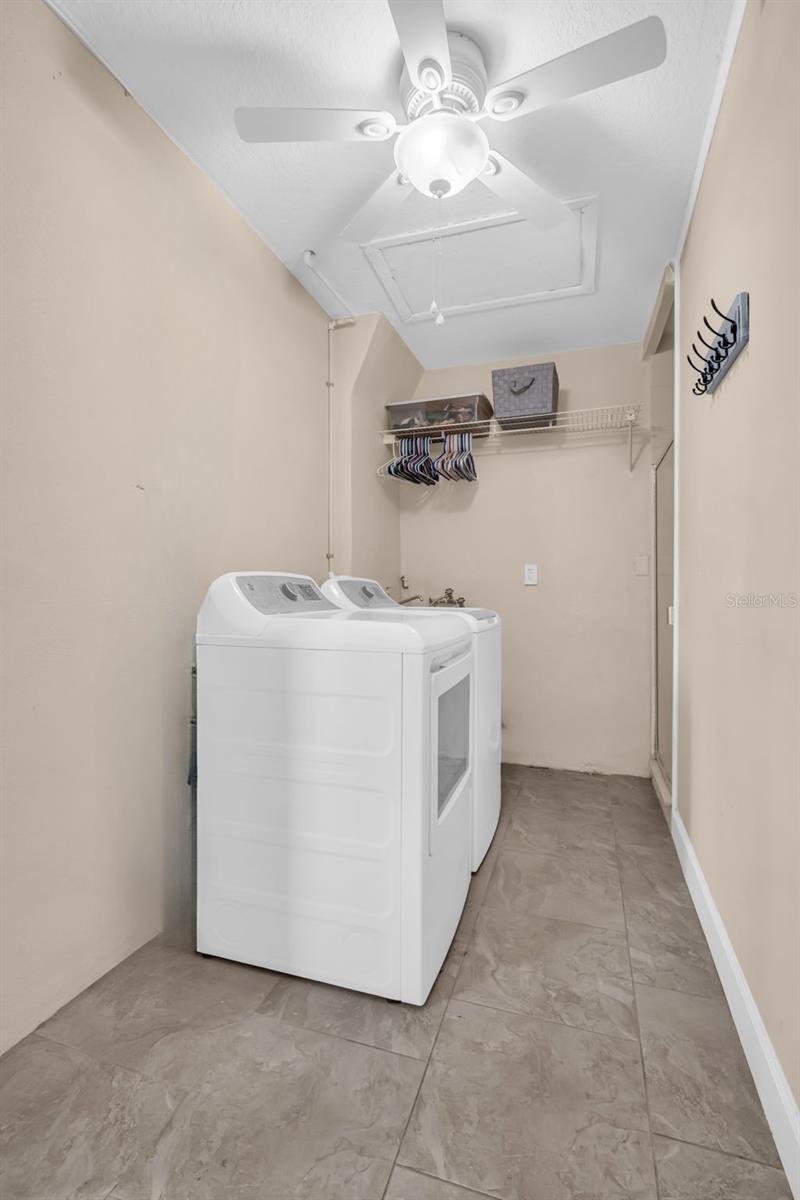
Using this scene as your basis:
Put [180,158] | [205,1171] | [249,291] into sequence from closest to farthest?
1. [205,1171]
2. [180,158]
3. [249,291]

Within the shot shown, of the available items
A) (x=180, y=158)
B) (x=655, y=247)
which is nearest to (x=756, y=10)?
(x=655, y=247)

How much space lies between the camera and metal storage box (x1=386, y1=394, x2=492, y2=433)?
3152 millimetres

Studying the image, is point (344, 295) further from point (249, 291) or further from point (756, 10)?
point (756, 10)

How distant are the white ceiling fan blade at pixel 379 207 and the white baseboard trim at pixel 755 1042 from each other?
2182 millimetres

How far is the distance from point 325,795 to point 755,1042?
1.10m

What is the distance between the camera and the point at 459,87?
1.47m

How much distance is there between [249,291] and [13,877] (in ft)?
6.89

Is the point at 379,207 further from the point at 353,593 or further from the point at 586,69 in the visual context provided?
the point at 353,593

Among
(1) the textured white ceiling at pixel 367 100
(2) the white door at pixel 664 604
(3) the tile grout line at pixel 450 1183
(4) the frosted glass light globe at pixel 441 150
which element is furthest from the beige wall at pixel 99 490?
(2) the white door at pixel 664 604

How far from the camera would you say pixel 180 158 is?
1.84 metres

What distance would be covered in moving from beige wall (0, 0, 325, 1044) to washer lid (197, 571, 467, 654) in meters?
0.25

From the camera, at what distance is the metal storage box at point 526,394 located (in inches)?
119

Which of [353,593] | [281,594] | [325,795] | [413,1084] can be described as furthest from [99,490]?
[413,1084]

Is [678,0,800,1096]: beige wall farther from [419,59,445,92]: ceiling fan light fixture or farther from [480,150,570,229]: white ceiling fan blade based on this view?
[419,59,445,92]: ceiling fan light fixture
